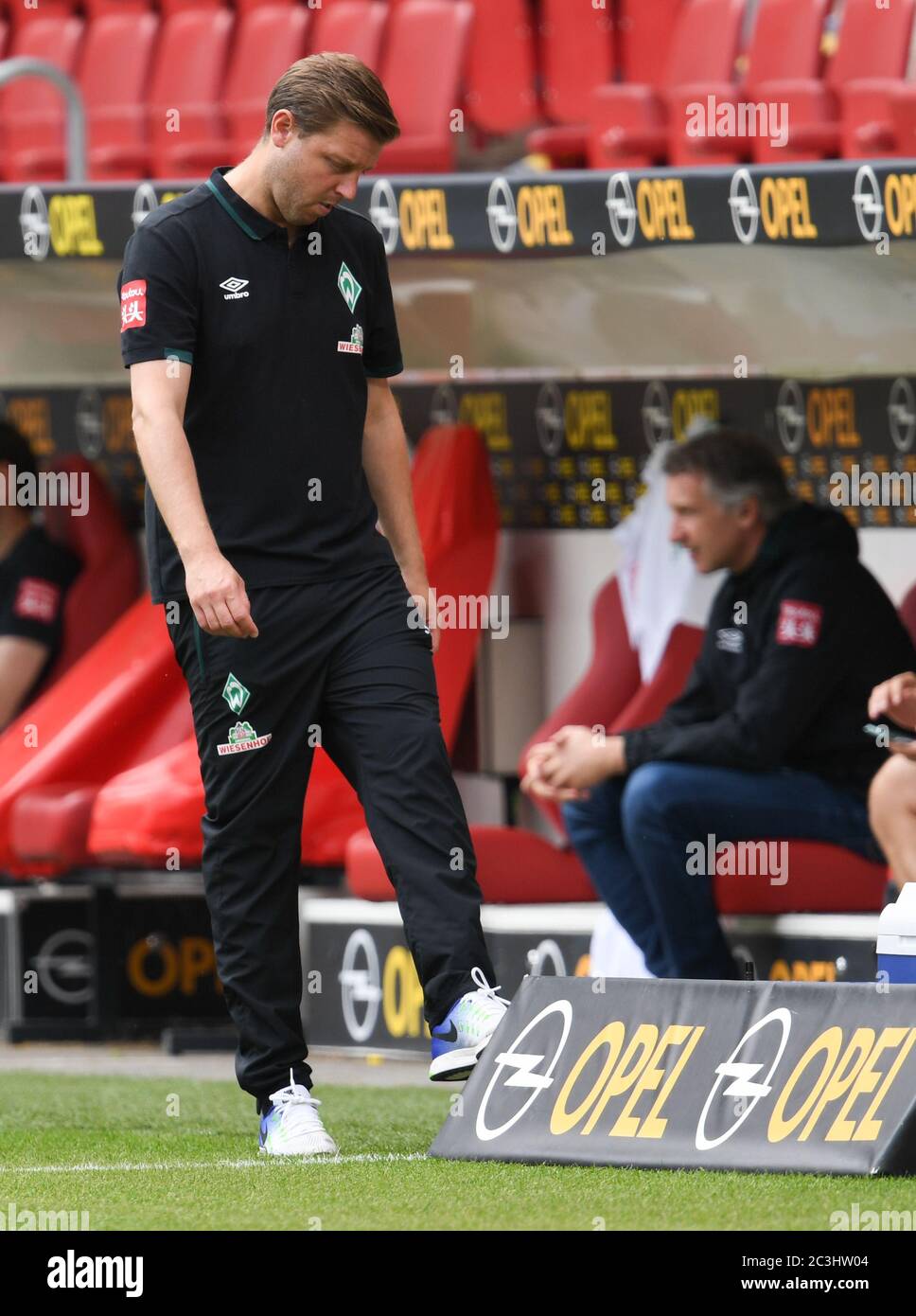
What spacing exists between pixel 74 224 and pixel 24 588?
5.79 feet

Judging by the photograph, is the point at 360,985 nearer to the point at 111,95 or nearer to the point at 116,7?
the point at 111,95

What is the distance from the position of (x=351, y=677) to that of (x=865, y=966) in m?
2.22

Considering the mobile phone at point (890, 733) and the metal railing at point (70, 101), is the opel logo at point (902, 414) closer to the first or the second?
the mobile phone at point (890, 733)

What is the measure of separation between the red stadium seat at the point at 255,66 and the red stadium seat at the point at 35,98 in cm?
80

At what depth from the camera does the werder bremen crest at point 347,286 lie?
450 centimetres

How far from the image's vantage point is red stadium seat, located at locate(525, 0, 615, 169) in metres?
9.06

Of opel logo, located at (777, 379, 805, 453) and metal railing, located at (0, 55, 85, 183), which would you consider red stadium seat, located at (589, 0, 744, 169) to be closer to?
opel logo, located at (777, 379, 805, 453)

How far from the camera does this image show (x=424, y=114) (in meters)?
8.65

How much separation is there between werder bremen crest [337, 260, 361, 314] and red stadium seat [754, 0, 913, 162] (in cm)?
283

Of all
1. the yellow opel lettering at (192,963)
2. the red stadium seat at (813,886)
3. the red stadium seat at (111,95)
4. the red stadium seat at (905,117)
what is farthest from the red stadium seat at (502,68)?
the red stadium seat at (813,886)
